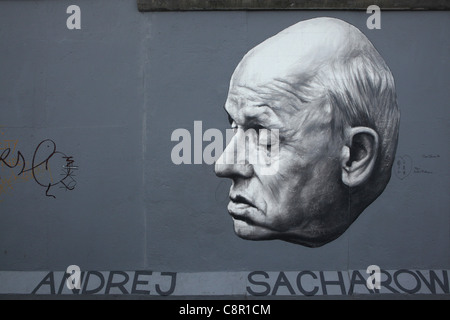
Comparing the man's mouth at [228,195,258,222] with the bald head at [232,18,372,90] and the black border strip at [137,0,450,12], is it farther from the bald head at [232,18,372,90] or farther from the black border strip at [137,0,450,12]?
the black border strip at [137,0,450,12]

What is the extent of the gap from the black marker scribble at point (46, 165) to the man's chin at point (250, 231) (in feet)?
6.26

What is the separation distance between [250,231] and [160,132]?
1.47m

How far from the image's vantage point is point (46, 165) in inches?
213

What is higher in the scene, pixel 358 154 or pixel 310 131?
pixel 310 131

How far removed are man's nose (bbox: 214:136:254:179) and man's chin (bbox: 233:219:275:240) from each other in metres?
0.52

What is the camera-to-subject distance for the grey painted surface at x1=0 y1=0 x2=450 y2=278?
521 centimetres

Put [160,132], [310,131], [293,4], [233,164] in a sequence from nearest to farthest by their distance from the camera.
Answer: [310,131] < [233,164] < [293,4] < [160,132]

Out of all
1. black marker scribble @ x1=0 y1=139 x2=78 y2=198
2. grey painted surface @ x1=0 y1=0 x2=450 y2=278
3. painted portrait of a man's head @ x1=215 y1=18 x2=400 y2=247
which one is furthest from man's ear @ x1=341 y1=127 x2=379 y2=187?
black marker scribble @ x1=0 y1=139 x2=78 y2=198

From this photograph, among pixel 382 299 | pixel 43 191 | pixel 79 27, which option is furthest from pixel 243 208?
pixel 79 27

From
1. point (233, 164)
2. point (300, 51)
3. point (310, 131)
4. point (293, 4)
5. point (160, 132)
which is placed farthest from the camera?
point (160, 132)

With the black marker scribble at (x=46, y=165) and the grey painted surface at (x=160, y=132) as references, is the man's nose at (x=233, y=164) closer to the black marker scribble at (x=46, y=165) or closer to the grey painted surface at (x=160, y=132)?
Answer: the grey painted surface at (x=160, y=132)

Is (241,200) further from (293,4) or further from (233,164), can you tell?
(293,4)

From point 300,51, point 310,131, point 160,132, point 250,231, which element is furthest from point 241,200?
point 300,51

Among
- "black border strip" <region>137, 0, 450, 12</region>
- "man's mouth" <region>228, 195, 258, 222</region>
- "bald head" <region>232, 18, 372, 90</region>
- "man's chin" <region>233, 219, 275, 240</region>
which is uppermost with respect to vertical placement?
"black border strip" <region>137, 0, 450, 12</region>
